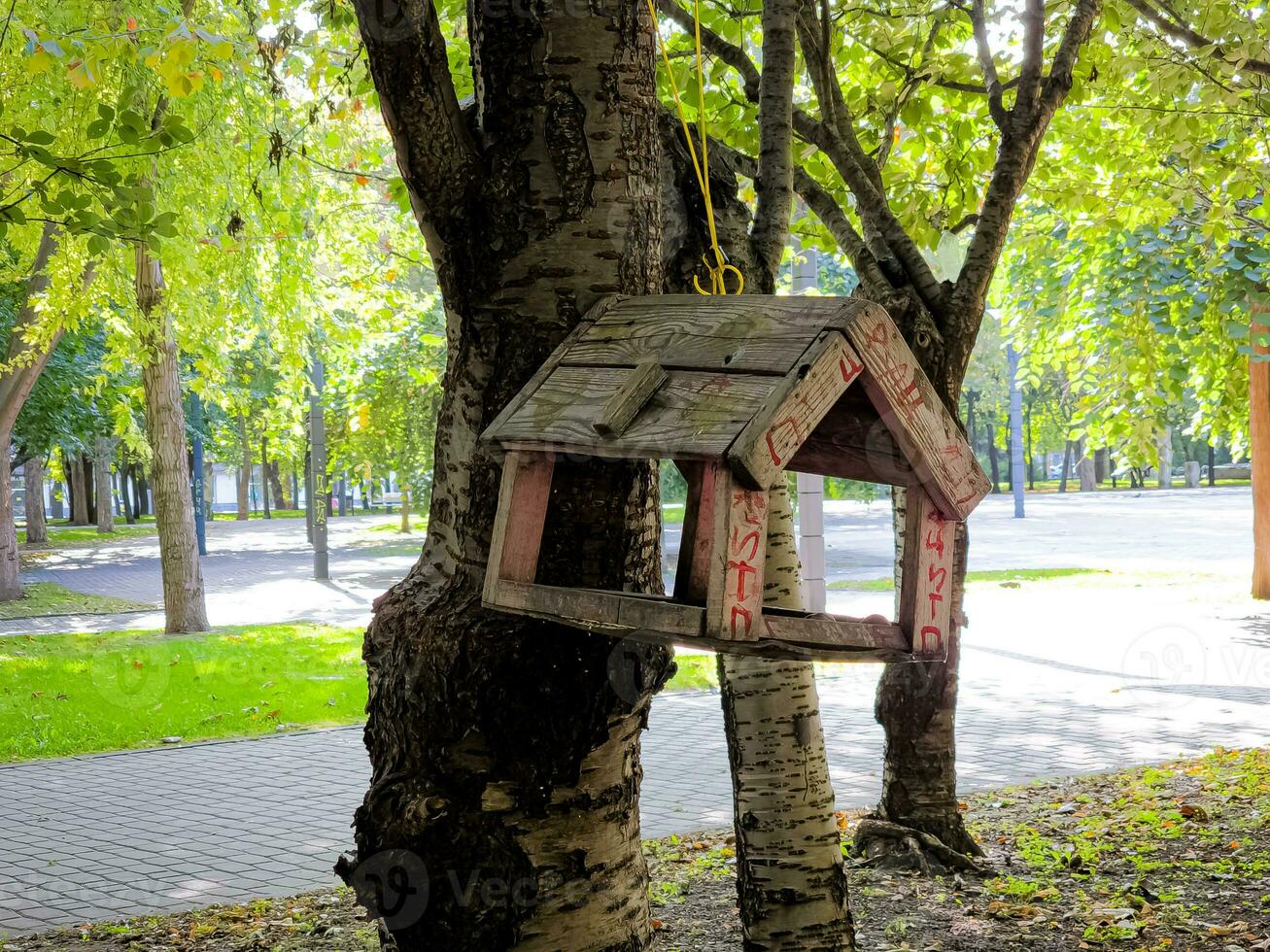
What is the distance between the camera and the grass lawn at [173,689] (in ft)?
29.0

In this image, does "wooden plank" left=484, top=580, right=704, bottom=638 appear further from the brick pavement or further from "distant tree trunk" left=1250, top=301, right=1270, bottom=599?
"distant tree trunk" left=1250, top=301, right=1270, bottom=599

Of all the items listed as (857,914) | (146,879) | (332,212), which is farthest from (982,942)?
(332,212)

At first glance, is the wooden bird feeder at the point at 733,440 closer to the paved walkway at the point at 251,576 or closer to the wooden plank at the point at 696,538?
the wooden plank at the point at 696,538

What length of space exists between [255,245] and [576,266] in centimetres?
986

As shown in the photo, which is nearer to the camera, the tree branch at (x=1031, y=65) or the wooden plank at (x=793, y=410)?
the wooden plank at (x=793, y=410)

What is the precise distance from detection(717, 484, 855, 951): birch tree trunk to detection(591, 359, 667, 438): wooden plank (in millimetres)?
1826

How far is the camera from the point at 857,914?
4.68m

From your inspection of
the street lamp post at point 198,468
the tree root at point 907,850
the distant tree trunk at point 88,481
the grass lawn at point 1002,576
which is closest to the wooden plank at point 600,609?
the tree root at point 907,850

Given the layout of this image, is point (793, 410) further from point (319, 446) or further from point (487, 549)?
point (319, 446)

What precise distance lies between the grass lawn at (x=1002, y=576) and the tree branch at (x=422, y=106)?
14610 mm

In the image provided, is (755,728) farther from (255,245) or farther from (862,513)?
(862,513)

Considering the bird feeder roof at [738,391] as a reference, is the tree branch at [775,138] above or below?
above

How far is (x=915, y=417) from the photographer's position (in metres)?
2.29

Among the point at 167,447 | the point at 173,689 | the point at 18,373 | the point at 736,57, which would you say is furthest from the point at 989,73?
the point at 18,373
